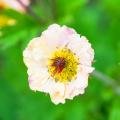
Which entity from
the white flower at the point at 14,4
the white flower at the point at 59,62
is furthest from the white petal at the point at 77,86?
the white flower at the point at 14,4

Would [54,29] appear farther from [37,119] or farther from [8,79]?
[8,79]

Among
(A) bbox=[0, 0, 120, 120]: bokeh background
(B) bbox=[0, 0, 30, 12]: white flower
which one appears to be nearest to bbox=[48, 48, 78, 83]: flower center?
(A) bbox=[0, 0, 120, 120]: bokeh background

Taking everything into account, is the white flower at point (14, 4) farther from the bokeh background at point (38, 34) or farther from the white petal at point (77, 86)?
the white petal at point (77, 86)

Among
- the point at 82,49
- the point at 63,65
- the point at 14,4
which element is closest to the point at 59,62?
the point at 63,65

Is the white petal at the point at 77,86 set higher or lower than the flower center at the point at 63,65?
lower

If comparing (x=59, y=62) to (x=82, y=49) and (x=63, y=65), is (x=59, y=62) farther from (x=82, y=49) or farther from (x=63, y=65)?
(x=82, y=49)

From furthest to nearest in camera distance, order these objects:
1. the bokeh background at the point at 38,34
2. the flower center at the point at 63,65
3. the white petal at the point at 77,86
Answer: the bokeh background at the point at 38,34 < the flower center at the point at 63,65 < the white petal at the point at 77,86

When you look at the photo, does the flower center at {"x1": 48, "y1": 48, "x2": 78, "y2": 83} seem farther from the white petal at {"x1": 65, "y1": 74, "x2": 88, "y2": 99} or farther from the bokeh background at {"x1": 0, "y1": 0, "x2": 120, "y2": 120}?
the bokeh background at {"x1": 0, "y1": 0, "x2": 120, "y2": 120}
